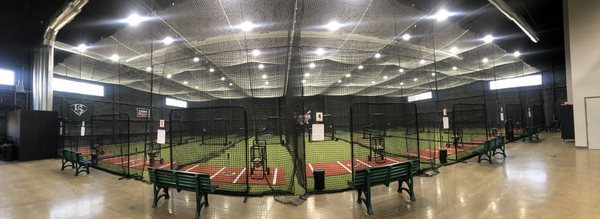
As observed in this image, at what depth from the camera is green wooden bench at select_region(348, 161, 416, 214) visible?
4004 mm

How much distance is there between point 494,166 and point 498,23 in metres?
6.97

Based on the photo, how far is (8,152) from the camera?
10055mm

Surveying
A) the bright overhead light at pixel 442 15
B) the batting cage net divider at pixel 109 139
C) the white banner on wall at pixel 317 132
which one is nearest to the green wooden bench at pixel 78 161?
the batting cage net divider at pixel 109 139

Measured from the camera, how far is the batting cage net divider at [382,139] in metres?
7.08

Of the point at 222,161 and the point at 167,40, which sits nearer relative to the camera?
the point at 167,40

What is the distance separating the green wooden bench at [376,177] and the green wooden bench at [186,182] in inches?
89.6

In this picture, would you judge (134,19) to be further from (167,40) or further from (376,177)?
(376,177)

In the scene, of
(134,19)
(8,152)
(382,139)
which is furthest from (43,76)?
(382,139)

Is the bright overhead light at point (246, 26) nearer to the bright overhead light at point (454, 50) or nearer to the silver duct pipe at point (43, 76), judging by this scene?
the silver duct pipe at point (43, 76)

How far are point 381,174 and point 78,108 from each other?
587 inches

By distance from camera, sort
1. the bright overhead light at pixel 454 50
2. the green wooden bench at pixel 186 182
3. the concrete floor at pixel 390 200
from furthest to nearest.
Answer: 1. the bright overhead light at pixel 454 50
2. the green wooden bench at pixel 186 182
3. the concrete floor at pixel 390 200

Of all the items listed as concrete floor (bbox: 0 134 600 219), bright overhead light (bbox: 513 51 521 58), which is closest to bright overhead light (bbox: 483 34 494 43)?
bright overhead light (bbox: 513 51 521 58)

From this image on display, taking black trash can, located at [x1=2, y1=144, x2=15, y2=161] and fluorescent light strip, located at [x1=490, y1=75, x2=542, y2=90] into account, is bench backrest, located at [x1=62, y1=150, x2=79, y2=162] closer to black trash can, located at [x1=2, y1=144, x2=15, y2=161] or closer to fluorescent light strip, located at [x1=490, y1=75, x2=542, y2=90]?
black trash can, located at [x1=2, y1=144, x2=15, y2=161]

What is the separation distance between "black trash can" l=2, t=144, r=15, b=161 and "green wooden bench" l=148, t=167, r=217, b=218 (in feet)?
34.2
